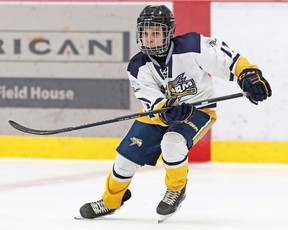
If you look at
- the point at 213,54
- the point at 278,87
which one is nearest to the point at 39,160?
the point at 278,87

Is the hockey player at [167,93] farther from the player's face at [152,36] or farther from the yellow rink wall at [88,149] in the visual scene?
the yellow rink wall at [88,149]

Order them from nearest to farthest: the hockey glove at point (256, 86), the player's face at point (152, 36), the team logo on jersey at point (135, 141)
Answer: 1. the hockey glove at point (256, 86)
2. the player's face at point (152, 36)
3. the team logo on jersey at point (135, 141)

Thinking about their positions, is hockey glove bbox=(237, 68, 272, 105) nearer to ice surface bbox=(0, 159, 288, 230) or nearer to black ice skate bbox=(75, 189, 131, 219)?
ice surface bbox=(0, 159, 288, 230)

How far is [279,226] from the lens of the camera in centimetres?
338

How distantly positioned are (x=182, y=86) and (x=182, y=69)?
2.6 inches

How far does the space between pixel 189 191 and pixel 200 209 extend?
1.76 ft

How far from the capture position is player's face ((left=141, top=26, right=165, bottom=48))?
3371mm

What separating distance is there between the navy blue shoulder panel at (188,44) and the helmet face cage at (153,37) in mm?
120

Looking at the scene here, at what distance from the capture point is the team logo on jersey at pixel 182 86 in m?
3.51

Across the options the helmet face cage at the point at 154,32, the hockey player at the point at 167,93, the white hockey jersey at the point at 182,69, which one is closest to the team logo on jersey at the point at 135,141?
the hockey player at the point at 167,93

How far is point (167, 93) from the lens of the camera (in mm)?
3529

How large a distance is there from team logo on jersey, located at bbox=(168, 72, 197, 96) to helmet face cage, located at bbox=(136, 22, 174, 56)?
16 centimetres

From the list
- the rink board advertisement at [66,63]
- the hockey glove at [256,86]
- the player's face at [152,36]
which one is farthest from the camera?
the rink board advertisement at [66,63]

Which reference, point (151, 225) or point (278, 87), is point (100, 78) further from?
point (151, 225)
